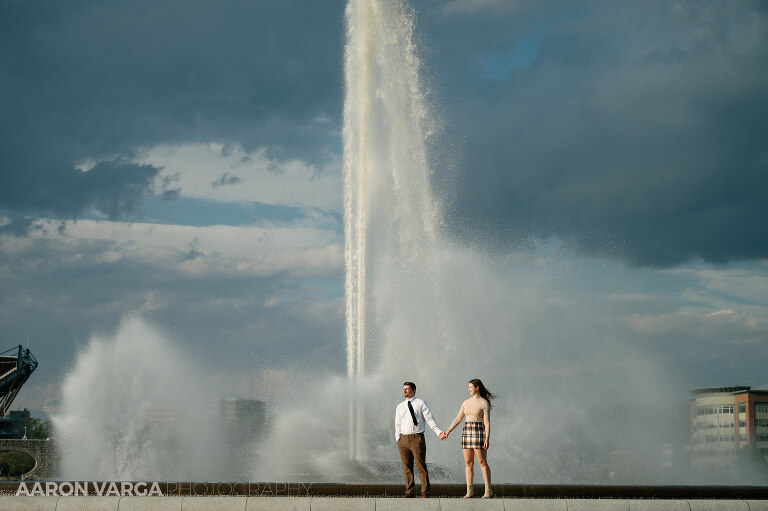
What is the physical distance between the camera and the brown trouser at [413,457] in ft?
52.6

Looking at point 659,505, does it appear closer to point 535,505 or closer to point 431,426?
point 535,505

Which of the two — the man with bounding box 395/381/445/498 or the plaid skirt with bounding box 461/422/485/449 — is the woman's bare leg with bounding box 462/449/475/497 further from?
the man with bounding box 395/381/445/498

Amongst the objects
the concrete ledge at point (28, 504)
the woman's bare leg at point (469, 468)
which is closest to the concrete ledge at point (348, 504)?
the concrete ledge at point (28, 504)

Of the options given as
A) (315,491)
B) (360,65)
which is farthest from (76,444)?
(315,491)

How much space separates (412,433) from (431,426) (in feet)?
1.60

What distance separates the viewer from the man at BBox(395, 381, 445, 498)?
1605 centimetres

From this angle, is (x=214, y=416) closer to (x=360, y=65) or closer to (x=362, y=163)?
(x=362, y=163)

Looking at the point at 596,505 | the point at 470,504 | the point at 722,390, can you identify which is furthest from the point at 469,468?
the point at 722,390

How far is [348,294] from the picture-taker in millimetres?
34625

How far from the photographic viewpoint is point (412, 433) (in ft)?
53.1

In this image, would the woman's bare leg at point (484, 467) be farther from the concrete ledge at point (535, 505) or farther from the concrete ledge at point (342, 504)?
the concrete ledge at point (342, 504)

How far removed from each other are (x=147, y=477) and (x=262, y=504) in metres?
26.0

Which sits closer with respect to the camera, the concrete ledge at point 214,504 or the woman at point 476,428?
the concrete ledge at point 214,504

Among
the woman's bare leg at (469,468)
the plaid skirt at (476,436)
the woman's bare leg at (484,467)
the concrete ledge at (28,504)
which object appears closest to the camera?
the concrete ledge at (28,504)
